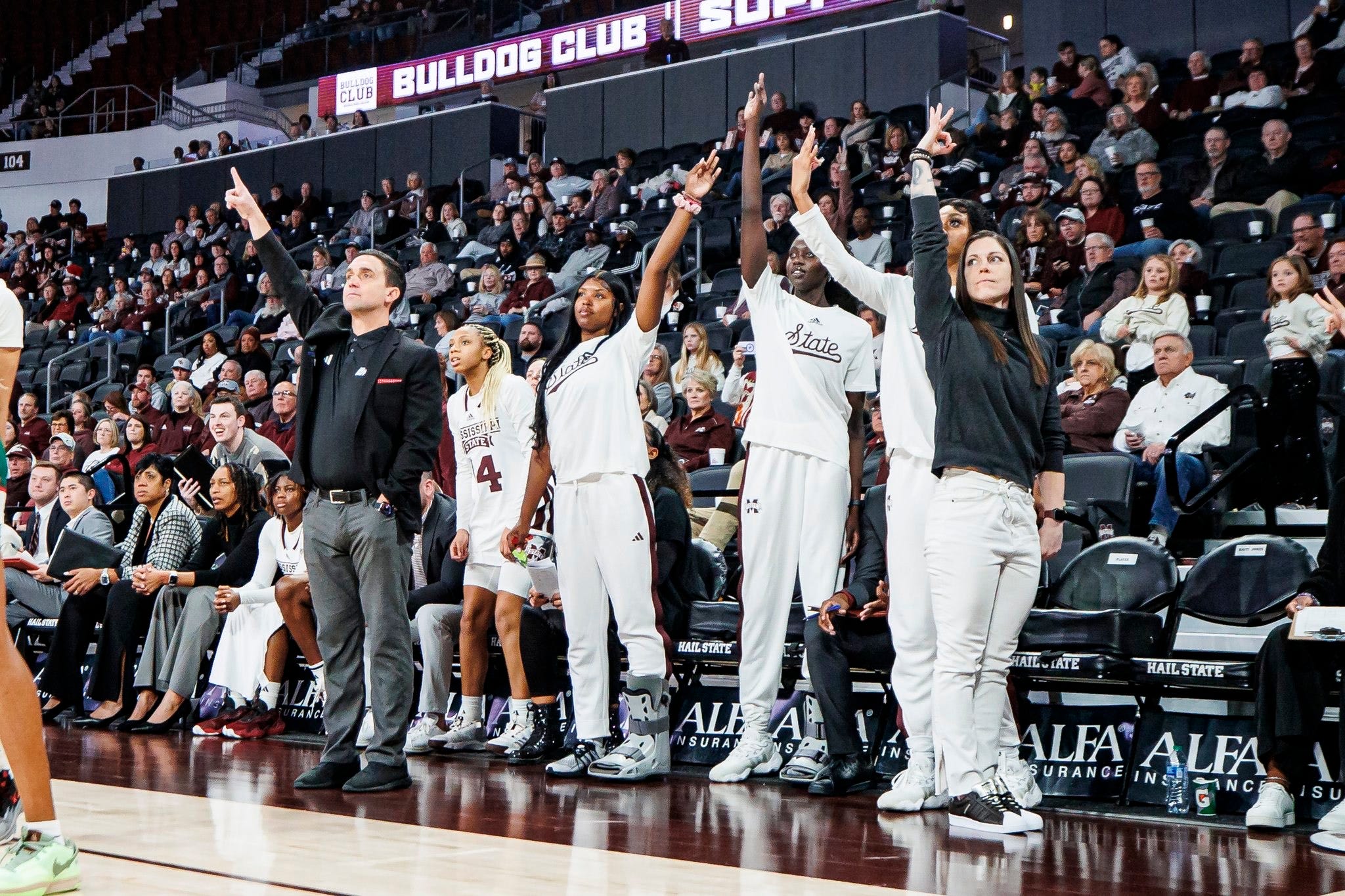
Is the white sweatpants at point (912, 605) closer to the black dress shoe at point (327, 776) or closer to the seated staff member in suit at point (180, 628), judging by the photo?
the black dress shoe at point (327, 776)

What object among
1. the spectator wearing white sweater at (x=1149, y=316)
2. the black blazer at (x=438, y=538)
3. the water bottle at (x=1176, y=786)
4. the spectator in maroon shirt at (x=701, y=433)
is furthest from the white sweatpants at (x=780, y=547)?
the spectator wearing white sweater at (x=1149, y=316)

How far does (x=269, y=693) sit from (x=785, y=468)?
301cm

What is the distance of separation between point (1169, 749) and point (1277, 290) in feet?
10.6

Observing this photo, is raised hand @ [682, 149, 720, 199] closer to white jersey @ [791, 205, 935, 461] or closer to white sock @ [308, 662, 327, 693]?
white jersey @ [791, 205, 935, 461]

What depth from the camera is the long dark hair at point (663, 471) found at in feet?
17.5

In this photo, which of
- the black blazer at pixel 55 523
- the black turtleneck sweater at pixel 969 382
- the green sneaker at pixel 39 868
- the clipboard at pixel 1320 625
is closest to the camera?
the green sneaker at pixel 39 868

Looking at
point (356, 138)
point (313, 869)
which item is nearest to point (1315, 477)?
point (313, 869)

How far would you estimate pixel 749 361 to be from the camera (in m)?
9.05

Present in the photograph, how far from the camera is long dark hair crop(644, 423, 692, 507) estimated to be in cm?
535

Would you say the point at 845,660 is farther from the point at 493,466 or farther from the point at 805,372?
the point at 493,466

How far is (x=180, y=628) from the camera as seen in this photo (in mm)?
6613

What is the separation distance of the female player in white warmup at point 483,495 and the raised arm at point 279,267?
2.97ft

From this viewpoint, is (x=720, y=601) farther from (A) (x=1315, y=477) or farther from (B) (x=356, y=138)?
(B) (x=356, y=138)

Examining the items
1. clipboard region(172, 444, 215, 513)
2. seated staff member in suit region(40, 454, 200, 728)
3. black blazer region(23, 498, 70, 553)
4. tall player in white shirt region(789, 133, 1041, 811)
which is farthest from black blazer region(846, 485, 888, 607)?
black blazer region(23, 498, 70, 553)
